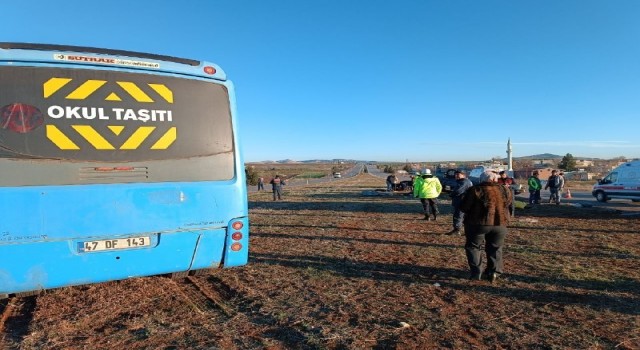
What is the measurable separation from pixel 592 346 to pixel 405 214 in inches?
454

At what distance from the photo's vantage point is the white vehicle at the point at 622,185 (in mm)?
19359

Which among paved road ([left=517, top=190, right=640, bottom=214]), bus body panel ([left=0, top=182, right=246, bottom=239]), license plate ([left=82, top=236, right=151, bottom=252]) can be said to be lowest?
paved road ([left=517, top=190, right=640, bottom=214])

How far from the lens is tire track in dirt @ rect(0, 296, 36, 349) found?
13.5 feet

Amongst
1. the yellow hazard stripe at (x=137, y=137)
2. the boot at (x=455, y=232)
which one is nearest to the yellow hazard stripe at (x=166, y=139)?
the yellow hazard stripe at (x=137, y=137)

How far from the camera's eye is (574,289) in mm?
5672

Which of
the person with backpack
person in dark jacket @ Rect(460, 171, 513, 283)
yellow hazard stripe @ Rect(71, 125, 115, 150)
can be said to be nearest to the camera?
yellow hazard stripe @ Rect(71, 125, 115, 150)

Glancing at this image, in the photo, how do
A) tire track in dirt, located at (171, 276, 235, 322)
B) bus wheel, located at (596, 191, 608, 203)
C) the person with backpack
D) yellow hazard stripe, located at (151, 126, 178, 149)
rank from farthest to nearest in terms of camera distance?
bus wheel, located at (596, 191, 608, 203) < the person with backpack < tire track in dirt, located at (171, 276, 235, 322) < yellow hazard stripe, located at (151, 126, 178, 149)

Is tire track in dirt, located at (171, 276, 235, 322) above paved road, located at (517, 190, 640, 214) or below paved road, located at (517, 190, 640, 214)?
above

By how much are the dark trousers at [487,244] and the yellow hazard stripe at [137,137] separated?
15.3ft

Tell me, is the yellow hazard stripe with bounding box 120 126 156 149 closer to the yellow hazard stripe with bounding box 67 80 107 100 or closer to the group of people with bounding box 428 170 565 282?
the yellow hazard stripe with bounding box 67 80 107 100

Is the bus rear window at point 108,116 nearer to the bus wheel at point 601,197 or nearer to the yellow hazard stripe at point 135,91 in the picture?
the yellow hazard stripe at point 135,91

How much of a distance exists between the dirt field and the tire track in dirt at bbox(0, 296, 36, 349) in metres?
0.02

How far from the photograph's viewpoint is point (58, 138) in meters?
4.16

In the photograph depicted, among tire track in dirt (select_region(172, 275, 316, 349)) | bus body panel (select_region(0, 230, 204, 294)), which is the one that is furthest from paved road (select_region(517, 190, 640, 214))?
bus body panel (select_region(0, 230, 204, 294))
